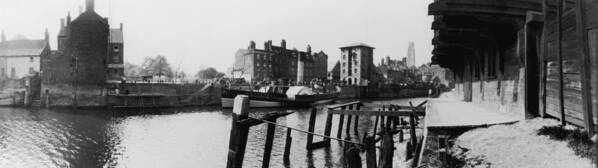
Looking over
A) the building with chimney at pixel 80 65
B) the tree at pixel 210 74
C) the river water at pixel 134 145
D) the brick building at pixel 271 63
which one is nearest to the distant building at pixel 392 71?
the brick building at pixel 271 63

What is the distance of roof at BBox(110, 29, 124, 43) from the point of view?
6750 cm

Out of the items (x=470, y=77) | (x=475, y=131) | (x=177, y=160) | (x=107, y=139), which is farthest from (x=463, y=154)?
(x=107, y=139)

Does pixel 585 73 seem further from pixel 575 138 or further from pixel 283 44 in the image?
pixel 283 44

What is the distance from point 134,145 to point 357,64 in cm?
8013

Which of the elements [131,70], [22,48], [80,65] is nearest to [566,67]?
[80,65]

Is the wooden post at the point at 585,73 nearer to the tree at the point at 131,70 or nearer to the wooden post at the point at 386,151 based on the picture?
the wooden post at the point at 386,151

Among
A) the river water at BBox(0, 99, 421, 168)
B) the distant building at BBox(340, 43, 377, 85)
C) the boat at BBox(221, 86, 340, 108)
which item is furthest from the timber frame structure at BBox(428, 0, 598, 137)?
the distant building at BBox(340, 43, 377, 85)

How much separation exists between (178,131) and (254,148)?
9.44m

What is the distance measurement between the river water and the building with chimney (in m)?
15.8

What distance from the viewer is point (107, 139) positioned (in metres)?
22.1

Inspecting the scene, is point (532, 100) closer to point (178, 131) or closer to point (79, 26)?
point (178, 131)

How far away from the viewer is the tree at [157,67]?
9279cm

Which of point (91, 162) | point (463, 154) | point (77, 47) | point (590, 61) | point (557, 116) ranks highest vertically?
point (77, 47)

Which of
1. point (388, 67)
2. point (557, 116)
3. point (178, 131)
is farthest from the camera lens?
point (388, 67)
